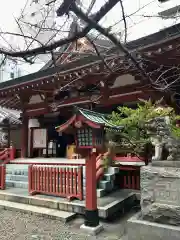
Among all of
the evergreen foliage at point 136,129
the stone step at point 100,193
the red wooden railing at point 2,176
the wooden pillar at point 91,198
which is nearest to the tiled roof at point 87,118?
the evergreen foliage at point 136,129

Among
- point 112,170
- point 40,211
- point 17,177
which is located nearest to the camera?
point 40,211

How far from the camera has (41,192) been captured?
6793mm

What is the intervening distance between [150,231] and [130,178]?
312 centimetres

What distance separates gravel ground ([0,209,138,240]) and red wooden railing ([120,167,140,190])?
1458mm

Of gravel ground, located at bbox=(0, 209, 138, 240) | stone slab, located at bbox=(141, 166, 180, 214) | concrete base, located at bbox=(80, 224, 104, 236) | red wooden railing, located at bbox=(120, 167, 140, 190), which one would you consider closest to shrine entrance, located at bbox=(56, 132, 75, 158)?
red wooden railing, located at bbox=(120, 167, 140, 190)

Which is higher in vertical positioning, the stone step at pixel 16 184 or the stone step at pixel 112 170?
the stone step at pixel 112 170

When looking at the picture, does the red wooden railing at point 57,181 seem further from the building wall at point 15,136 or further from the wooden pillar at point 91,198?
the building wall at point 15,136

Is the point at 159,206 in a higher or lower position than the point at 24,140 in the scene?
lower

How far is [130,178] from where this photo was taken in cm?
733

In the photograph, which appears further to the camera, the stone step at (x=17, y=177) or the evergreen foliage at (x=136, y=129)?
the stone step at (x=17, y=177)

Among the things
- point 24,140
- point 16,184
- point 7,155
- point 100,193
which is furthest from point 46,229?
point 24,140

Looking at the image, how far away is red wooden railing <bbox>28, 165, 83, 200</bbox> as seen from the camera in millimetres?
6051

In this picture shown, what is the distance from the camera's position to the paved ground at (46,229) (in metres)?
4.66

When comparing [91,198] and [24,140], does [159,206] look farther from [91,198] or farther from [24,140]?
[24,140]
